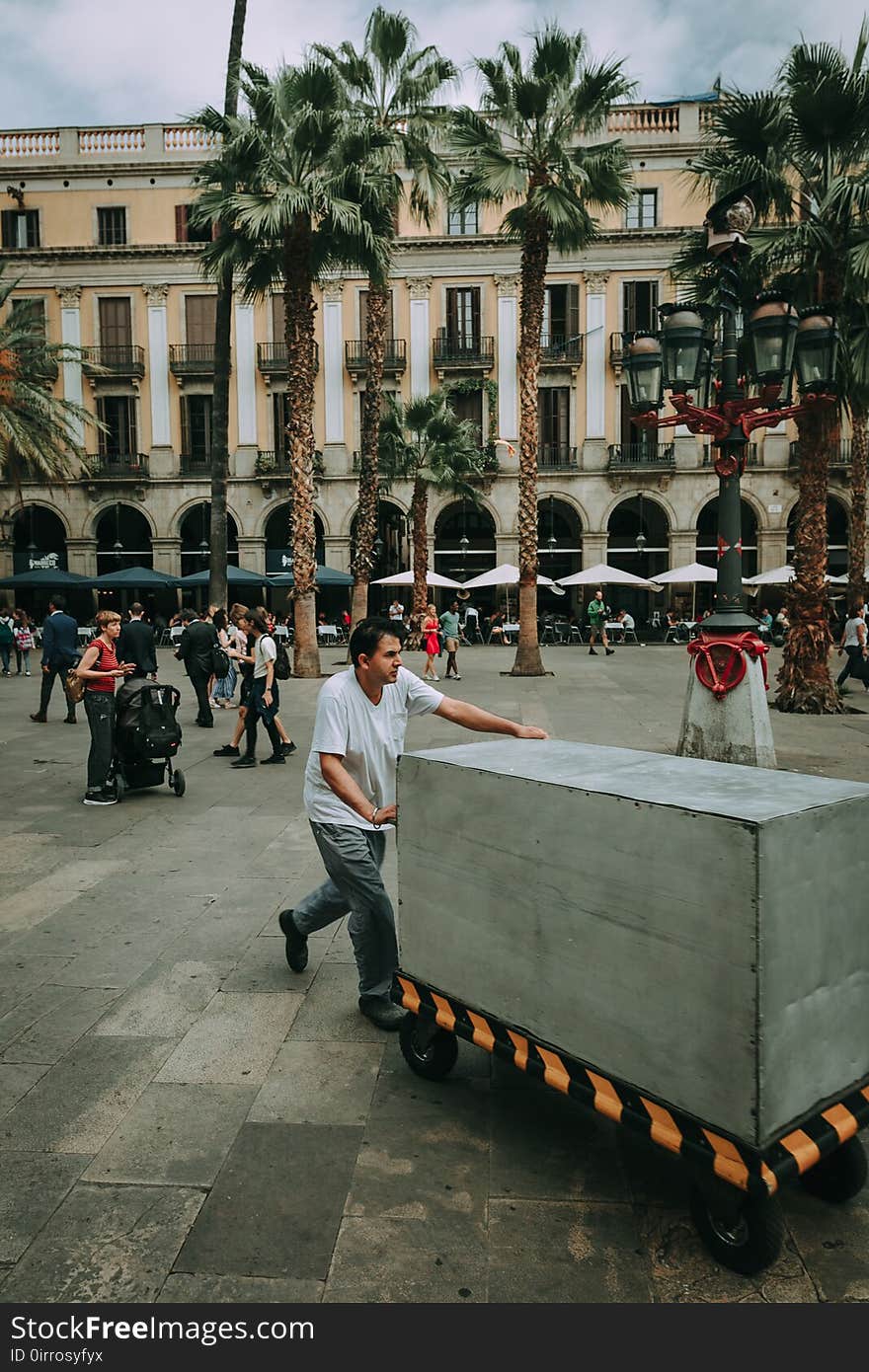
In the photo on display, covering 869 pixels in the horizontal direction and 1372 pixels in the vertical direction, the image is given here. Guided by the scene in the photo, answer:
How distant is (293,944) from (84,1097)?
128 centimetres

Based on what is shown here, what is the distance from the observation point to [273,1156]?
3076 mm

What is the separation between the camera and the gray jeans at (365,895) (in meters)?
3.88

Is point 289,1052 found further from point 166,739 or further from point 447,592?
point 447,592

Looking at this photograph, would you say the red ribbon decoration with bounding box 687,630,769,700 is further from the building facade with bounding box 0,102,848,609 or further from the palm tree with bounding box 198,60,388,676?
the building facade with bounding box 0,102,848,609

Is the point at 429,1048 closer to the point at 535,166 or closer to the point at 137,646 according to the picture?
the point at 137,646

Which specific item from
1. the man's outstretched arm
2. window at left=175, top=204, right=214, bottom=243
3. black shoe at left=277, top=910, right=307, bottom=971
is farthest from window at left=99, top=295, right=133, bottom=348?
the man's outstretched arm

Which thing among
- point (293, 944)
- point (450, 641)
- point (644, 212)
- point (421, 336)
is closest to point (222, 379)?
point (450, 641)

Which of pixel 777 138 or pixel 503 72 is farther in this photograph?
pixel 503 72

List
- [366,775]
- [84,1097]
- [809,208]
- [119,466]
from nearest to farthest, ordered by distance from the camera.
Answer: [84,1097] → [366,775] → [809,208] → [119,466]

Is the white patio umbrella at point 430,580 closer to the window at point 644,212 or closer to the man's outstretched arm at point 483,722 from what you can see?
the window at point 644,212

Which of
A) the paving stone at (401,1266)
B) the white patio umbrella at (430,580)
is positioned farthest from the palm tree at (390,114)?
the paving stone at (401,1266)

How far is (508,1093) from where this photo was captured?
3.49 metres

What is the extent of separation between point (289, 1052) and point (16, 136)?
43.5 m

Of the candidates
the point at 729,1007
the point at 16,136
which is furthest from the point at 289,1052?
the point at 16,136
